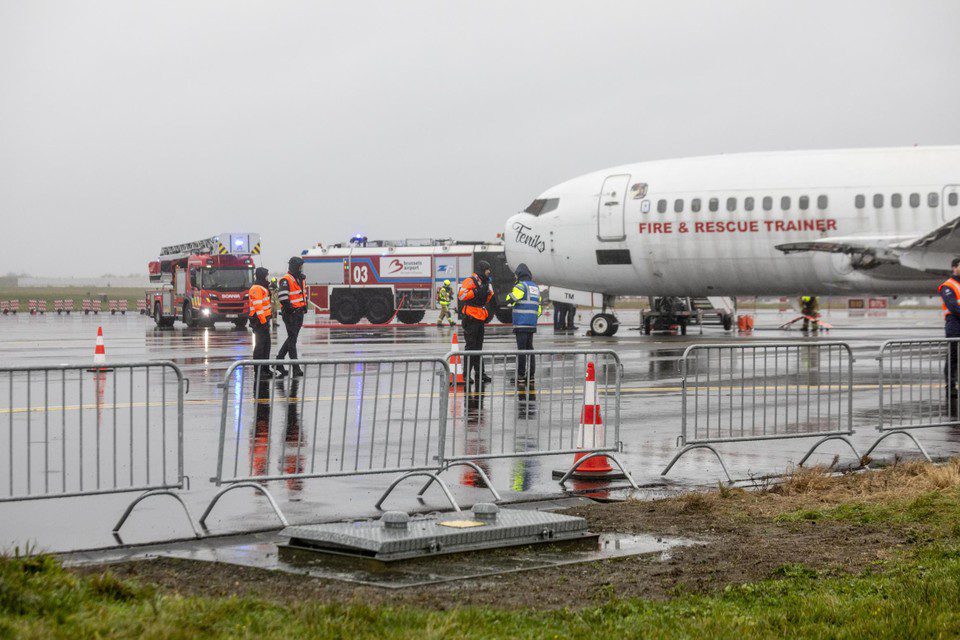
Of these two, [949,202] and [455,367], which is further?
[949,202]

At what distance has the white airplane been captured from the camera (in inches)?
1085

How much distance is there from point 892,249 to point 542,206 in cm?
874

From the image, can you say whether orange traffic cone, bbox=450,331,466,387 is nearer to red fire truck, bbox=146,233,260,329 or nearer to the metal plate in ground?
the metal plate in ground

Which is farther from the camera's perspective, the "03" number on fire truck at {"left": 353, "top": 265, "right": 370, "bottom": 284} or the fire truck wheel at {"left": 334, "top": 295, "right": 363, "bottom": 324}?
the fire truck wheel at {"left": 334, "top": 295, "right": 363, "bottom": 324}

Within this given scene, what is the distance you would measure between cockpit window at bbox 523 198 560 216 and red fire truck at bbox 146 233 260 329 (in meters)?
12.9

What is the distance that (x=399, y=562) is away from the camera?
6.90 meters

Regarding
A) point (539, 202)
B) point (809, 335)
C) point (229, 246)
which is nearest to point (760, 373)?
point (539, 202)

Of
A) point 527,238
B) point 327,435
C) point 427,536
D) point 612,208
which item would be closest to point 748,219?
Result: point 612,208

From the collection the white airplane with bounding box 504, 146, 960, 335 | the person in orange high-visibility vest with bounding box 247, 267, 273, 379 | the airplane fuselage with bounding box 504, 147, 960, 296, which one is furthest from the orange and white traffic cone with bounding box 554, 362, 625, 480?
the airplane fuselage with bounding box 504, 147, 960, 296

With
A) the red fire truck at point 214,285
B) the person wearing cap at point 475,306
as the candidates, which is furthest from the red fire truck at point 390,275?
the person wearing cap at point 475,306

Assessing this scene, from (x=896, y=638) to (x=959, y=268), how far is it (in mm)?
11775

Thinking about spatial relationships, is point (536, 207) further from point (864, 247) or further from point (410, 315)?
point (410, 315)

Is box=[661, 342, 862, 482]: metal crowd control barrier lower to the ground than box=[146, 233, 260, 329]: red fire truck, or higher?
lower

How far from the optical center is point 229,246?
1715 inches
